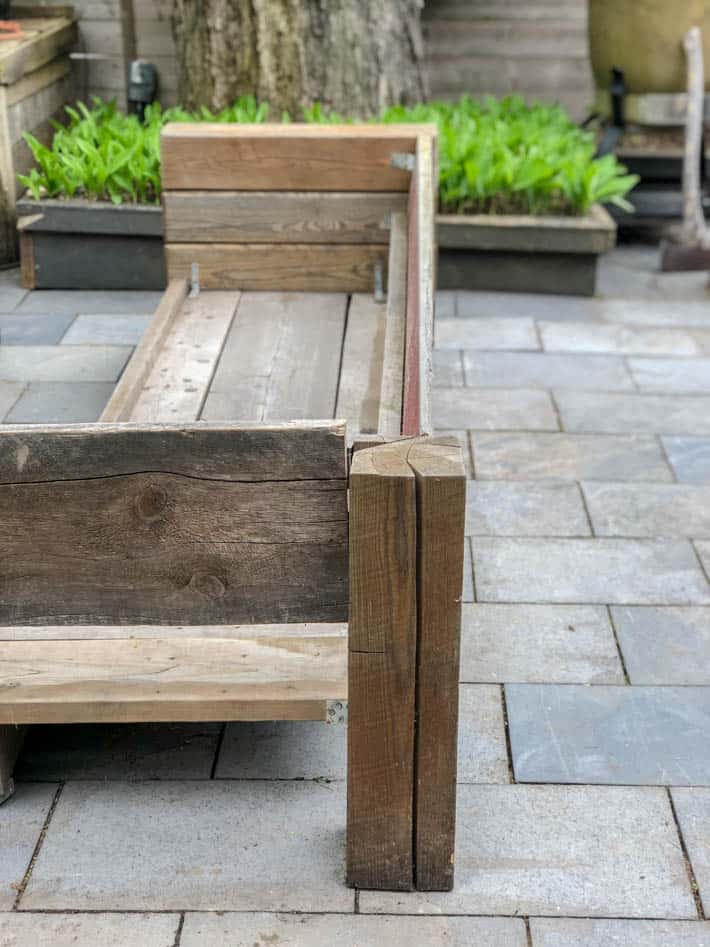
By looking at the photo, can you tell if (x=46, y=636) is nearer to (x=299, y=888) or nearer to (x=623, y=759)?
(x=299, y=888)

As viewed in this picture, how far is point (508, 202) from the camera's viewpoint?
621cm

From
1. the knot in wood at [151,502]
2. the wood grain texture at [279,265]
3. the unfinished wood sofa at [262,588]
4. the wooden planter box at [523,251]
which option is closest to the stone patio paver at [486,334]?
the wooden planter box at [523,251]

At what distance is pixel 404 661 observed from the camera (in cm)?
212

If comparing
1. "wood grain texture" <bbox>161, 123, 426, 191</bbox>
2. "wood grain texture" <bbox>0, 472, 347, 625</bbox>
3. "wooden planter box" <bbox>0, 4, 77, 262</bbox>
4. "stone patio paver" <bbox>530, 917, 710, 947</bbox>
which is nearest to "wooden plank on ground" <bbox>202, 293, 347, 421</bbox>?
"wood grain texture" <bbox>161, 123, 426, 191</bbox>

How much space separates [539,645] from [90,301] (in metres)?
3.44

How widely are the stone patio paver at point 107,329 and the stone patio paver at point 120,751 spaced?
2.74m

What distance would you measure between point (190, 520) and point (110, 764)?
2.81 feet

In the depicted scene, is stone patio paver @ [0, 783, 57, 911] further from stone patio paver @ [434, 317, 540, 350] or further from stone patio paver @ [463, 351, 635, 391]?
stone patio paver @ [434, 317, 540, 350]

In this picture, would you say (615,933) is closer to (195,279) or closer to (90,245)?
(195,279)

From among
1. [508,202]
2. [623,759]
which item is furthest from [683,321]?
[623,759]

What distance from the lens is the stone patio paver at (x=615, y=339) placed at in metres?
5.44

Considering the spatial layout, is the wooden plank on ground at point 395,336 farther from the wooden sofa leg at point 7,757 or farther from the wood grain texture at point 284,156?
the wooden sofa leg at point 7,757

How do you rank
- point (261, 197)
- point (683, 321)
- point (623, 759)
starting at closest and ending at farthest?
1. point (623, 759)
2. point (261, 197)
3. point (683, 321)

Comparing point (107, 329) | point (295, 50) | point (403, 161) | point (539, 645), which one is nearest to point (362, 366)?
point (403, 161)
